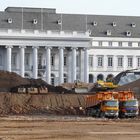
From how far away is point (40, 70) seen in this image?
12300 cm

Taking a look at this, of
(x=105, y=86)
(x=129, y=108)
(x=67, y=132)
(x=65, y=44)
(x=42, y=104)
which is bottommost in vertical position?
(x=42, y=104)

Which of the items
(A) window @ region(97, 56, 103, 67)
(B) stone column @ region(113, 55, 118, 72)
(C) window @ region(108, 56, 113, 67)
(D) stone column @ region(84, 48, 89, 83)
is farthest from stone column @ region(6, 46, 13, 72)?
(B) stone column @ region(113, 55, 118, 72)

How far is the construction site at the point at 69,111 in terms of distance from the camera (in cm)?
3812

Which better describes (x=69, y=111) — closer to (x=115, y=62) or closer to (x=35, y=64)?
(x=35, y=64)

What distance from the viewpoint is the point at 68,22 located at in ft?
429

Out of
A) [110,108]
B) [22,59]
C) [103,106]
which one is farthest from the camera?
[22,59]

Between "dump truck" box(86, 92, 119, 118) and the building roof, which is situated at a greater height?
the building roof

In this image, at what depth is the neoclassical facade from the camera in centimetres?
12044

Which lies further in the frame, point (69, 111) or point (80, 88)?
point (80, 88)

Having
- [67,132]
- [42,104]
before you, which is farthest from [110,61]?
[67,132]

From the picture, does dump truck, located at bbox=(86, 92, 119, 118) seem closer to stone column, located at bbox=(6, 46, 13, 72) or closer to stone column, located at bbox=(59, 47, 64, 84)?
stone column, located at bbox=(6, 46, 13, 72)

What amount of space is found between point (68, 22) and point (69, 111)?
66754 mm

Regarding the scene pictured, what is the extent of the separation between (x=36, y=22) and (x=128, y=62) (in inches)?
814

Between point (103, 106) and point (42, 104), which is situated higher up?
point (103, 106)
